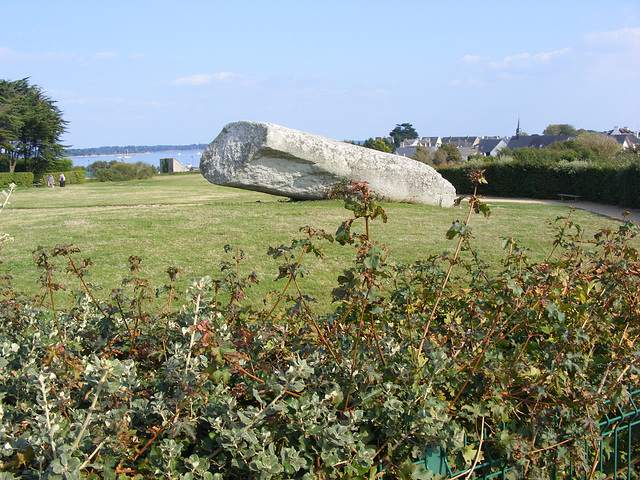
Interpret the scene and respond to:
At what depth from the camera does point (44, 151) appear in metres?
43.7

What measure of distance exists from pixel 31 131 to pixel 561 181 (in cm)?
4156

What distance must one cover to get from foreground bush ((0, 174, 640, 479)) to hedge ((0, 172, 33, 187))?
38.7m

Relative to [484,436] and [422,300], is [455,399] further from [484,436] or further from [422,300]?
[422,300]

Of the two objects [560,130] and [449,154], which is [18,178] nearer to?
[449,154]

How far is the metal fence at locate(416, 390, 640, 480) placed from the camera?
6.07 feet

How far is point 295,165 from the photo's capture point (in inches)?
545

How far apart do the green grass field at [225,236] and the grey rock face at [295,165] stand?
858 mm

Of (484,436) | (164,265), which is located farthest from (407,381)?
(164,265)

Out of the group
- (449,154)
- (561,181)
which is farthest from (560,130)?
(561,181)

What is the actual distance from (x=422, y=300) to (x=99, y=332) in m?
1.84

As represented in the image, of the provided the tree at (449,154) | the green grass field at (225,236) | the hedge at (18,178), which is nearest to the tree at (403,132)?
the tree at (449,154)

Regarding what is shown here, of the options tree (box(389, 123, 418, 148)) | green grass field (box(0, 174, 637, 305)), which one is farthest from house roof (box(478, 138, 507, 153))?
green grass field (box(0, 174, 637, 305))

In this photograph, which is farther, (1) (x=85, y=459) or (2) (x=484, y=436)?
(2) (x=484, y=436)

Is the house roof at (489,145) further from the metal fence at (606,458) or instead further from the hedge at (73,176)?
the metal fence at (606,458)
